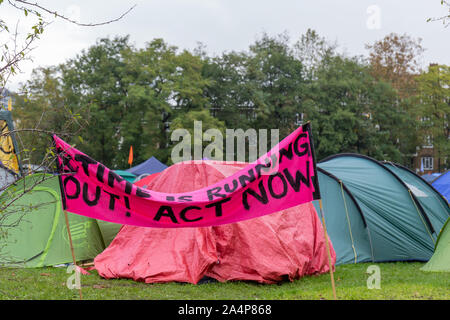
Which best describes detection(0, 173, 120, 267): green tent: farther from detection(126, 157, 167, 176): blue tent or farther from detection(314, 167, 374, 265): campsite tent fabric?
detection(126, 157, 167, 176): blue tent

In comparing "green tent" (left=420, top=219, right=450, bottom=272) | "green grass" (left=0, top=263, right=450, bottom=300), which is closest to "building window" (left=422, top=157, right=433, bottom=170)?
"green tent" (left=420, top=219, right=450, bottom=272)

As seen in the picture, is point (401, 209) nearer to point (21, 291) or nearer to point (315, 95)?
point (21, 291)

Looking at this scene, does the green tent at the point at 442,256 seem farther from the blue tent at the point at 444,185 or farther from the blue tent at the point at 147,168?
the blue tent at the point at 147,168

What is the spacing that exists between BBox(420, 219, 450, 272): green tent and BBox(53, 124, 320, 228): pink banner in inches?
156

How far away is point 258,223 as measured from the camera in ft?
25.4

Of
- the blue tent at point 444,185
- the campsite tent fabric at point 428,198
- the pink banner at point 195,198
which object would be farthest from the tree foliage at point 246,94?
the pink banner at point 195,198

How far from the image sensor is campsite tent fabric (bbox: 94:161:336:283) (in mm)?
7488

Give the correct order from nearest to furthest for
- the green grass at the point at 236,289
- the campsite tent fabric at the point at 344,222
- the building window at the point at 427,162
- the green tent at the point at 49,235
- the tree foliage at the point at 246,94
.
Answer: the green grass at the point at 236,289
the green tent at the point at 49,235
the campsite tent fabric at the point at 344,222
the tree foliage at the point at 246,94
the building window at the point at 427,162

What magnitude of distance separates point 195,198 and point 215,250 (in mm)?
1849

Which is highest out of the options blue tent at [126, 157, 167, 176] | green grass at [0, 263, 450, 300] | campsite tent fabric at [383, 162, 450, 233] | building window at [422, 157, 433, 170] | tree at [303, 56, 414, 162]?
tree at [303, 56, 414, 162]

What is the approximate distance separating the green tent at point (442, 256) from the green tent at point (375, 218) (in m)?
1.65

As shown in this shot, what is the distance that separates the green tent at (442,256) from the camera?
831 cm

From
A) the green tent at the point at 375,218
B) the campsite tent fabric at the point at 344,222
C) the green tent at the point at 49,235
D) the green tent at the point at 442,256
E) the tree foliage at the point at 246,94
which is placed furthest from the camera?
the tree foliage at the point at 246,94
